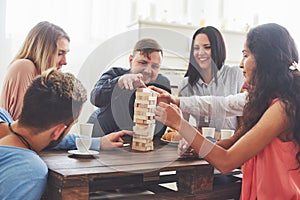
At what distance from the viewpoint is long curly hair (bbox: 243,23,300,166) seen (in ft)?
4.16

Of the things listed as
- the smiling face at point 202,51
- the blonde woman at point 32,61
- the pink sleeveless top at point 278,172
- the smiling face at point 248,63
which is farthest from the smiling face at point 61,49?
the pink sleeveless top at point 278,172

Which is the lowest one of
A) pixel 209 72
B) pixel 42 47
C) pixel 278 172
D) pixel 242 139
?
pixel 278 172

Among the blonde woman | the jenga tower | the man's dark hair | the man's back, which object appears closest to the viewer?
the man's back

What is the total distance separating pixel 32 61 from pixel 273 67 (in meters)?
1.43

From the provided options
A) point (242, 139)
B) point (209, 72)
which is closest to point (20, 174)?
point (242, 139)

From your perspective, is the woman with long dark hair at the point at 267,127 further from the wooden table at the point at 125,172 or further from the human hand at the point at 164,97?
the human hand at the point at 164,97

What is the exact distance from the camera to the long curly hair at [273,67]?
1269 mm

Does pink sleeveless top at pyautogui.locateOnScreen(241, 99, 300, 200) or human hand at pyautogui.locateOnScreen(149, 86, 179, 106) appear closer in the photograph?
pink sleeveless top at pyautogui.locateOnScreen(241, 99, 300, 200)

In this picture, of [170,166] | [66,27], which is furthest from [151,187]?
[66,27]

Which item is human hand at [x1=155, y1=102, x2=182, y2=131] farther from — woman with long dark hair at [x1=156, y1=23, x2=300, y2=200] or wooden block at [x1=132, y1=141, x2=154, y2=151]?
wooden block at [x1=132, y1=141, x2=154, y2=151]

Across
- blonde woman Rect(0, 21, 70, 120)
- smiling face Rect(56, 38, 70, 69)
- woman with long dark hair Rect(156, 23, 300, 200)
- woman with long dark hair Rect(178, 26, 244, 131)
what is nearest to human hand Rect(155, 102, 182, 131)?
woman with long dark hair Rect(156, 23, 300, 200)

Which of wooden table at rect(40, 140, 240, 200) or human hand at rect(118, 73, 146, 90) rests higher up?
human hand at rect(118, 73, 146, 90)

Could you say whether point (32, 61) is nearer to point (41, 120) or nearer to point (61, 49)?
point (61, 49)

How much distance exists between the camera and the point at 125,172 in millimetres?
1124
